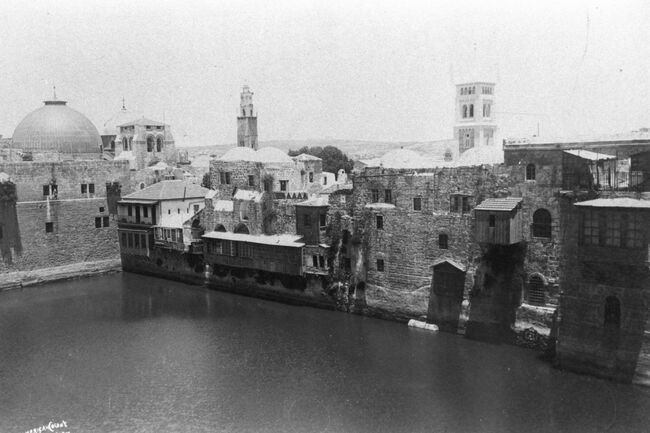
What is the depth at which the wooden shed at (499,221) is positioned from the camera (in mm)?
25562

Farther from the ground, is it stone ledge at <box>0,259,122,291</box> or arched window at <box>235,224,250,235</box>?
arched window at <box>235,224,250,235</box>

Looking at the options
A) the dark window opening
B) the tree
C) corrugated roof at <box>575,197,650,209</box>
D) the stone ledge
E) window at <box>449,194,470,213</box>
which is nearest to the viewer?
corrugated roof at <box>575,197,650,209</box>

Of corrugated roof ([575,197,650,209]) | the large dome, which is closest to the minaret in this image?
the large dome

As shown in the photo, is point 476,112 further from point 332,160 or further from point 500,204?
point 500,204

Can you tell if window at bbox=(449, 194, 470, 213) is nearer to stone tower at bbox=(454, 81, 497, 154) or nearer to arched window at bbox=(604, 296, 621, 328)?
arched window at bbox=(604, 296, 621, 328)

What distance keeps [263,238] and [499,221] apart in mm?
14455

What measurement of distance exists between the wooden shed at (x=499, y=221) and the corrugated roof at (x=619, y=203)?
3.33m

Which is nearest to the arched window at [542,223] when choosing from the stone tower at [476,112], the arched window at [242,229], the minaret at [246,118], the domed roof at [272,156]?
the arched window at [242,229]

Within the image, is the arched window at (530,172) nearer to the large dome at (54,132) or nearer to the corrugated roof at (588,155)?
the corrugated roof at (588,155)

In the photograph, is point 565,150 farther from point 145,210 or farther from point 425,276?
point 145,210

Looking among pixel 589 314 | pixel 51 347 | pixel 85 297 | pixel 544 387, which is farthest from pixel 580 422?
pixel 85 297

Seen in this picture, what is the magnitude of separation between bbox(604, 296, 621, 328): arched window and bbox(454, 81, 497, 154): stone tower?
52.6 m

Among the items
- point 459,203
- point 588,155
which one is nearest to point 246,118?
point 459,203

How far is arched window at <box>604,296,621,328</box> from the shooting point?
22.2 m
